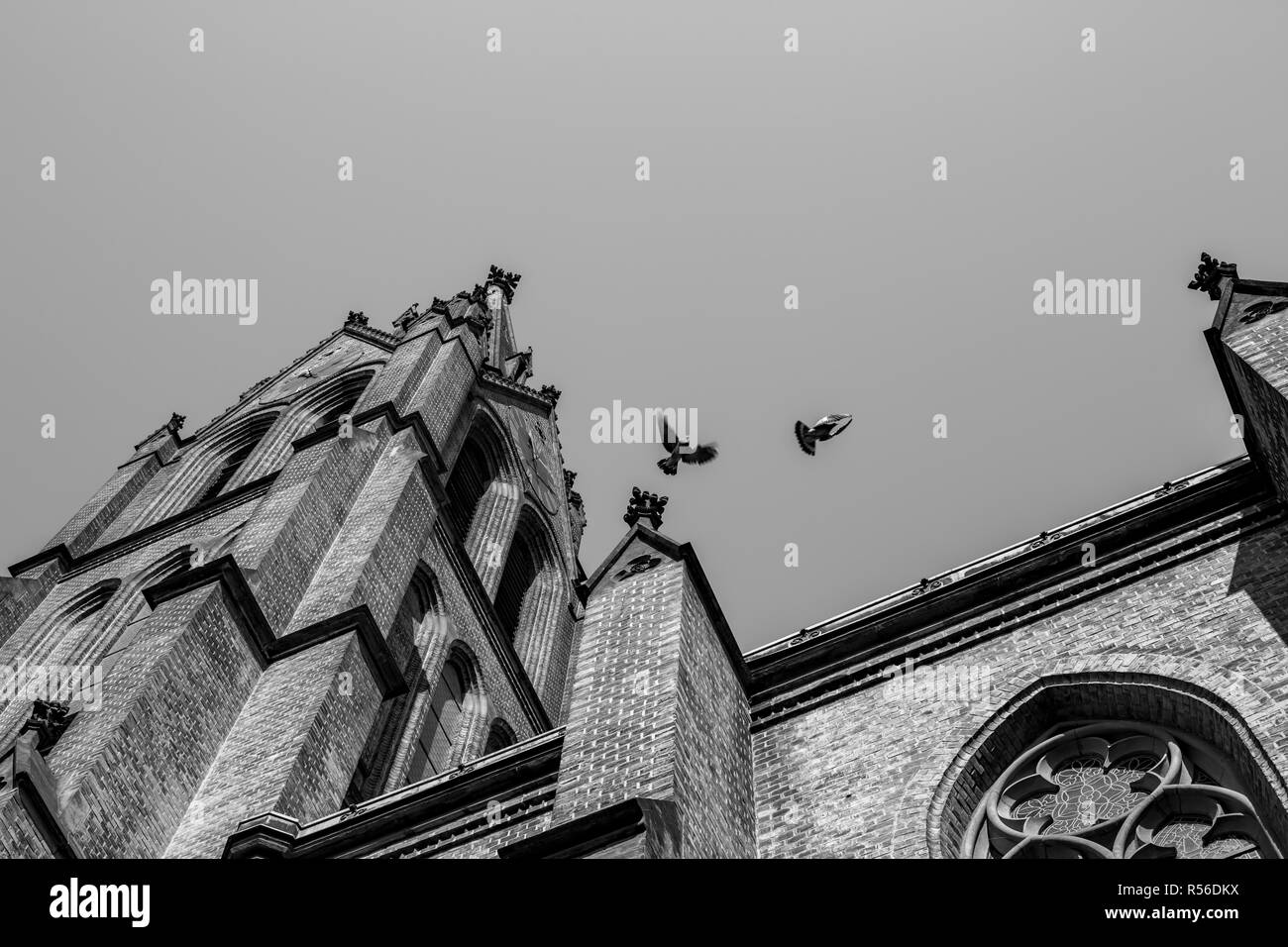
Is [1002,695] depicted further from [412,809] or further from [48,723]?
[48,723]

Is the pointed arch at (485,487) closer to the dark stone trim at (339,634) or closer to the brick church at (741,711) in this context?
the brick church at (741,711)

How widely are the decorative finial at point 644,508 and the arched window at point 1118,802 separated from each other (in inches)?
174

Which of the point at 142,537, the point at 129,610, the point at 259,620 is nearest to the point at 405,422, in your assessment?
the point at 142,537

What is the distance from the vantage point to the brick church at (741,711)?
10.3m

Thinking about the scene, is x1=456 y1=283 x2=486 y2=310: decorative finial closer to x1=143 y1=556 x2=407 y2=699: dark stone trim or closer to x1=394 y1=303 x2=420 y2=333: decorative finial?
x1=394 y1=303 x2=420 y2=333: decorative finial

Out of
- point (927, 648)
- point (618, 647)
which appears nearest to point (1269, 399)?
point (927, 648)

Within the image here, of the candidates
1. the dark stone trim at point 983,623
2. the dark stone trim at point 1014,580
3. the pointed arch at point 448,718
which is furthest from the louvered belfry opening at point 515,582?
the dark stone trim at point 983,623

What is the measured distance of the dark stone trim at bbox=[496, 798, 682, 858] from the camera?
9453 mm

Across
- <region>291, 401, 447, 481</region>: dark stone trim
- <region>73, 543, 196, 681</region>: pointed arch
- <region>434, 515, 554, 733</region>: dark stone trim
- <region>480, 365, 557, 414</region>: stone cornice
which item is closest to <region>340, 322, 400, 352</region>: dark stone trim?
<region>480, 365, 557, 414</region>: stone cornice

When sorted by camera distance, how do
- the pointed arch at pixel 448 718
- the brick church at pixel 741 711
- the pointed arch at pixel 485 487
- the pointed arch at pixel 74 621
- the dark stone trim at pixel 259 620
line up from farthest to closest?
the pointed arch at pixel 485 487 < the pointed arch at pixel 74 621 < the pointed arch at pixel 448 718 < the dark stone trim at pixel 259 620 < the brick church at pixel 741 711

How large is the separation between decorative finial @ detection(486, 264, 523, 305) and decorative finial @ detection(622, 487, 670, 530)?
27.2 metres

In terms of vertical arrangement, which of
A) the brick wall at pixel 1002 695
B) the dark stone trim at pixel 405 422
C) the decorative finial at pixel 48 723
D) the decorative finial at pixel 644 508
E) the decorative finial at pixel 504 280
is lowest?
the brick wall at pixel 1002 695
